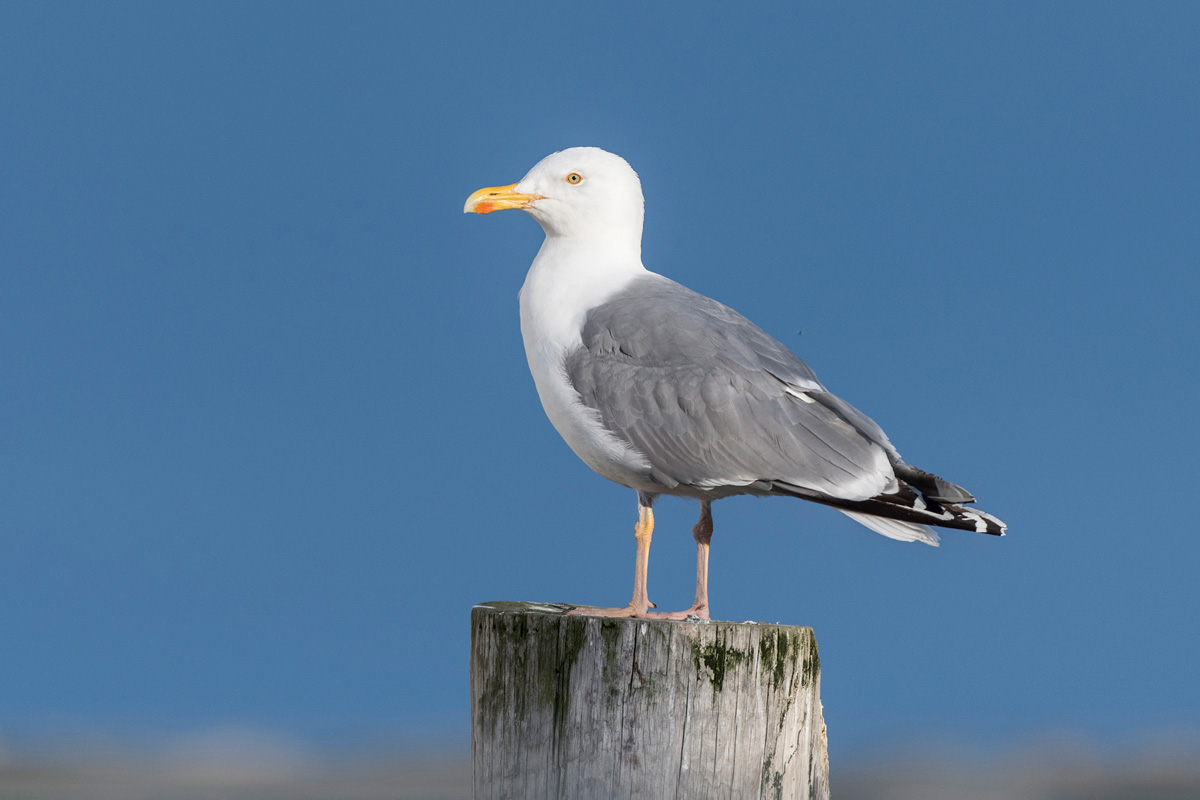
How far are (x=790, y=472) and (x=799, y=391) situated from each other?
469 mm

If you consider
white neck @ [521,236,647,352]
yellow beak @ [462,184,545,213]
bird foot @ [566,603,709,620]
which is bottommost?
bird foot @ [566,603,709,620]

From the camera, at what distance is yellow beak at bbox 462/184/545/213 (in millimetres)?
5887

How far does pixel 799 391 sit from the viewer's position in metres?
5.23

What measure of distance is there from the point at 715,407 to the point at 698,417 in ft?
0.30

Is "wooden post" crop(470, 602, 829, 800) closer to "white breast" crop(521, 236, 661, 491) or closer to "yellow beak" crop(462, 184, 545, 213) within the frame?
"white breast" crop(521, 236, 661, 491)

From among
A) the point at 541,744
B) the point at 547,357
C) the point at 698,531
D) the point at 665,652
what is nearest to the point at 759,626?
the point at 665,652

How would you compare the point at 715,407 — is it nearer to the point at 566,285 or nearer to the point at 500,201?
the point at 566,285

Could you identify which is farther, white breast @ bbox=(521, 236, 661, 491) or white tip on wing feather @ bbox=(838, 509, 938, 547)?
white breast @ bbox=(521, 236, 661, 491)

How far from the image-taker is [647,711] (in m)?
4.06

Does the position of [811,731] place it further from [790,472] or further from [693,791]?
[790,472]

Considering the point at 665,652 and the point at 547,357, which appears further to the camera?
the point at 547,357

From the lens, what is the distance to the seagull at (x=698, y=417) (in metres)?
4.95

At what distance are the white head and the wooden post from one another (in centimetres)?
240

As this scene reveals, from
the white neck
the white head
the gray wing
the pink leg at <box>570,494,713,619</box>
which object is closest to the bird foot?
the pink leg at <box>570,494,713,619</box>
